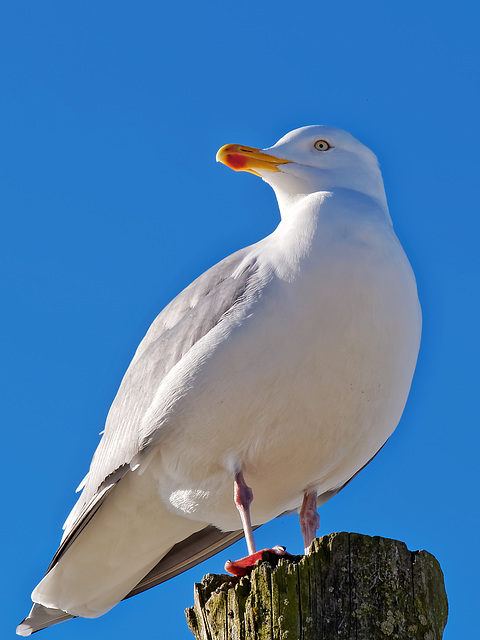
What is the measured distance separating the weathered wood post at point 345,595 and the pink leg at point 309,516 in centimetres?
243

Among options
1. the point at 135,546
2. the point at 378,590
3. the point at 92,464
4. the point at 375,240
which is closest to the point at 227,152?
the point at 375,240

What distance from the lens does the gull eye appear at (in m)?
7.35

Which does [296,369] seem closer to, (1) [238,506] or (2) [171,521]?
(1) [238,506]

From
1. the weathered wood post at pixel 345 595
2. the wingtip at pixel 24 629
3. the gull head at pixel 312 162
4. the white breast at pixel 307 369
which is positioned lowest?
the weathered wood post at pixel 345 595

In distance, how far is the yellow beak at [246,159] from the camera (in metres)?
7.29

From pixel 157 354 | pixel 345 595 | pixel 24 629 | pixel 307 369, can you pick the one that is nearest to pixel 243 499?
pixel 307 369

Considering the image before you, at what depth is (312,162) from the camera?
727cm

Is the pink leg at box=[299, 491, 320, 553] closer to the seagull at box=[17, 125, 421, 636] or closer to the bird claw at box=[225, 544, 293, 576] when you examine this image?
the seagull at box=[17, 125, 421, 636]

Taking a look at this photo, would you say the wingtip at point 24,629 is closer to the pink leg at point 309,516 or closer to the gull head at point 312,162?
the pink leg at point 309,516

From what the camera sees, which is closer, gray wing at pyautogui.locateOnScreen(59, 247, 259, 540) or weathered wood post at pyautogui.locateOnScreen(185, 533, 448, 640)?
weathered wood post at pyautogui.locateOnScreen(185, 533, 448, 640)

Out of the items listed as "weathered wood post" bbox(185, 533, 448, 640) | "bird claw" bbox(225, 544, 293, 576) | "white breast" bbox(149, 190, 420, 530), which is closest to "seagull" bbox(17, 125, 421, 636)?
"white breast" bbox(149, 190, 420, 530)

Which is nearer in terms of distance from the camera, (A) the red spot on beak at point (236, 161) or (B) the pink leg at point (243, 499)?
(B) the pink leg at point (243, 499)

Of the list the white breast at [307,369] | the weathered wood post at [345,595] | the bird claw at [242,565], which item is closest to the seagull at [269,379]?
the white breast at [307,369]

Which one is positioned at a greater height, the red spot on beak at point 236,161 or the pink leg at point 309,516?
the red spot on beak at point 236,161
